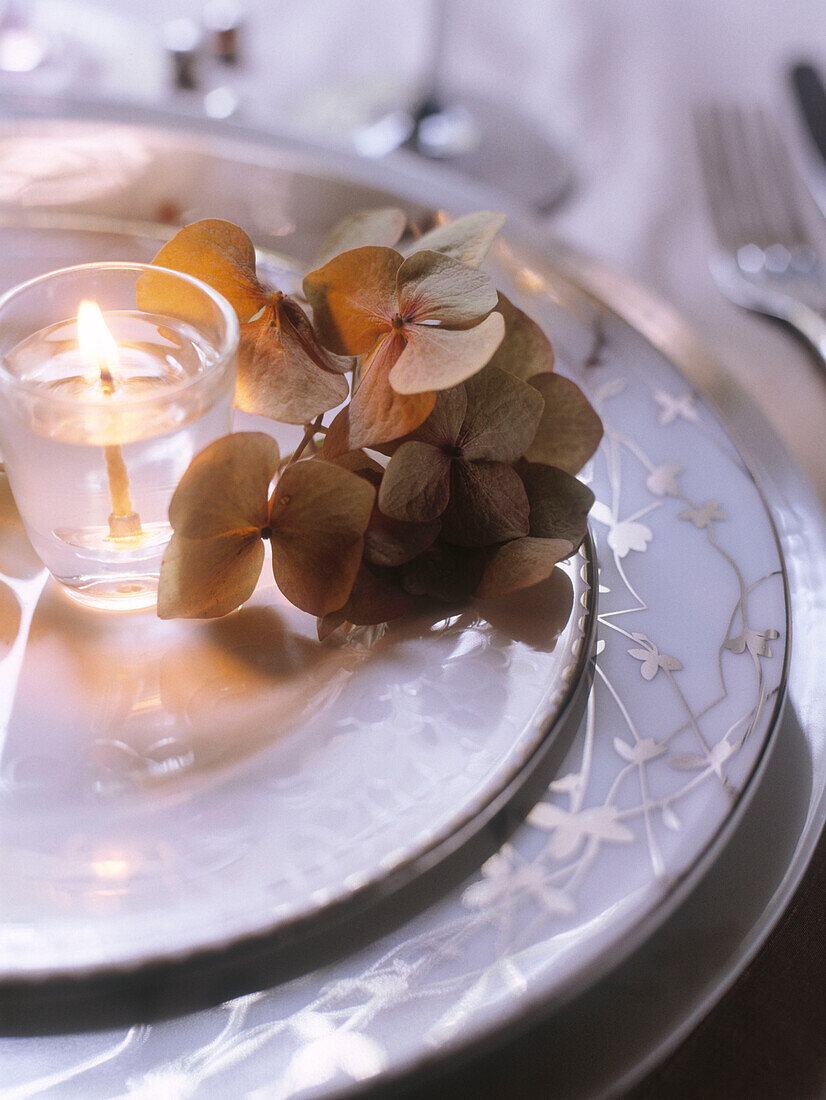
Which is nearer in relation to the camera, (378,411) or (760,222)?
(378,411)

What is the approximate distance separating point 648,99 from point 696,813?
0.63 m

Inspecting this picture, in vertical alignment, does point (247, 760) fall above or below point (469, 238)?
below

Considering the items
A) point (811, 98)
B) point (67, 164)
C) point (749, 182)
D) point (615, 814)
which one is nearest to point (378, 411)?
point (615, 814)

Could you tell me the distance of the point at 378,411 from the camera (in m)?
0.31

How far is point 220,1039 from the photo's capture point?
0.23 meters

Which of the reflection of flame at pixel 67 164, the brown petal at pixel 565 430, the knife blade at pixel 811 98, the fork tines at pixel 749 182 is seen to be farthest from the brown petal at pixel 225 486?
the knife blade at pixel 811 98

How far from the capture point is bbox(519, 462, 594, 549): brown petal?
34 centimetres

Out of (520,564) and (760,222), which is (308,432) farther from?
(760,222)

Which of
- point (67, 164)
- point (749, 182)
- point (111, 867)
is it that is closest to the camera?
point (111, 867)

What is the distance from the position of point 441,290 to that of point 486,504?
2.7 inches

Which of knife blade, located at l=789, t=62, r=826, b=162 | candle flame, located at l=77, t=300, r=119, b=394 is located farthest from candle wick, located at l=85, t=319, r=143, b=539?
knife blade, located at l=789, t=62, r=826, b=162

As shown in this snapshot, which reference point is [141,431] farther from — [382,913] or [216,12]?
[216,12]

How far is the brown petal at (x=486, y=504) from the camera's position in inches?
12.7

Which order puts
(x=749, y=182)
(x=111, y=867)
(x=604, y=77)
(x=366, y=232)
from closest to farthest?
(x=111, y=867), (x=366, y=232), (x=749, y=182), (x=604, y=77)
